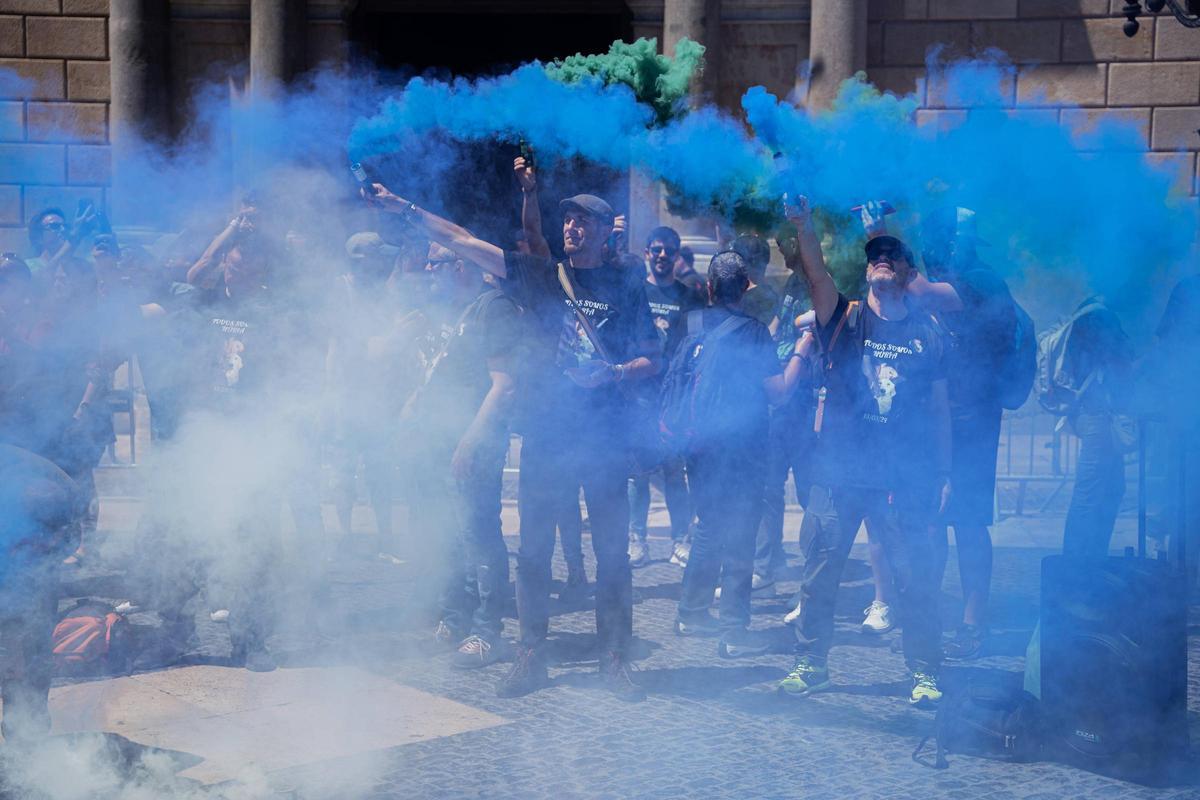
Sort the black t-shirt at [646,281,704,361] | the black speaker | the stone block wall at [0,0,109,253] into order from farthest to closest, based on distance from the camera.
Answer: the stone block wall at [0,0,109,253] < the black t-shirt at [646,281,704,361] < the black speaker

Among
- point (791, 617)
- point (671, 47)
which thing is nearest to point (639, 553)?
point (791, 617)

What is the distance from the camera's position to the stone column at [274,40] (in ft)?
43.2

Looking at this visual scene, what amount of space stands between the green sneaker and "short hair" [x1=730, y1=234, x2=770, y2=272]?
2.47m

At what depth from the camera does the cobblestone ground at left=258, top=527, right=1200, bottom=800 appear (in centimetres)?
454

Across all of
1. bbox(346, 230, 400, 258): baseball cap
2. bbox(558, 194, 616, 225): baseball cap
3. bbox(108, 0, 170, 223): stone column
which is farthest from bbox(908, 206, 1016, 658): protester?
bbox(108, 0, 170, 223): stone column

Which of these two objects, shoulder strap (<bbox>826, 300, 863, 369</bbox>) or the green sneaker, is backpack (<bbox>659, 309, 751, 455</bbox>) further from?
the green sneaker

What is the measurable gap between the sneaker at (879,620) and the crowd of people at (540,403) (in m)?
0.02

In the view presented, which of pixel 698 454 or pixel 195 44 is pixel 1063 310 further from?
pixel 195 44

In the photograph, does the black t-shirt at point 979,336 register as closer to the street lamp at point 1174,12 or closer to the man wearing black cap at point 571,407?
the man wearing black cap at point 571,407

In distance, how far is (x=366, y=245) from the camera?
260 inches

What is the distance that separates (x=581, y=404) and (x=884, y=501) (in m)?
1.34

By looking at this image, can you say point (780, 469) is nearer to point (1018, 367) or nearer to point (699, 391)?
point (699, 391)

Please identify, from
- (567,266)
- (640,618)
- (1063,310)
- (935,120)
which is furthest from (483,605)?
(1063,310)

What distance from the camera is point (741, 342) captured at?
21.0ft
